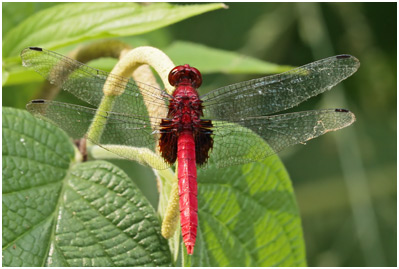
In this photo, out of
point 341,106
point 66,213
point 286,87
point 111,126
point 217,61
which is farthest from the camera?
point 341,106

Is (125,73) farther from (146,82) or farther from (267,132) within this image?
(267,132)

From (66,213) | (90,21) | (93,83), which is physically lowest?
(66,213)

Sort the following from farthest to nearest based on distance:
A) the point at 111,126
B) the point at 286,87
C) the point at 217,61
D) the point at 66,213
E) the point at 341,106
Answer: the point at 341,106 < the point at 217,61 < the point at 286,87 < the point at 111,126 < the point at 66,213

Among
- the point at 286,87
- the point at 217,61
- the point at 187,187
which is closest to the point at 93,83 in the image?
the point at 187,187


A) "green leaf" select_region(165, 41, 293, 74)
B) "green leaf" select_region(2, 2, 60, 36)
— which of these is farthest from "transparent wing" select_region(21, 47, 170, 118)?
"green leaf" select_region(165, 41, 293, 74)

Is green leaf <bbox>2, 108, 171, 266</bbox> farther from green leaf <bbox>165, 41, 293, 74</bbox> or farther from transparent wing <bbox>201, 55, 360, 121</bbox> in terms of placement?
green leaf <bbox>165, 41, 293, 74</bbox>

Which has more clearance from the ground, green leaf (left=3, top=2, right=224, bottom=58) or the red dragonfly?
green leaf (left=3, top=2, right=224, bottom=58)
